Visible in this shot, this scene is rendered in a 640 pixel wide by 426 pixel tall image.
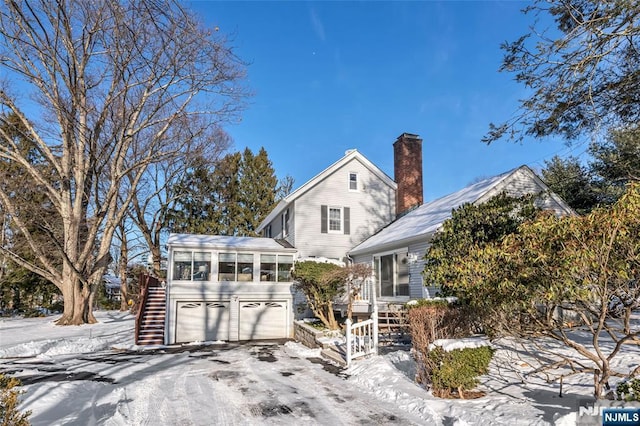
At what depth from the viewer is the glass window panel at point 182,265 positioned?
55.1ft

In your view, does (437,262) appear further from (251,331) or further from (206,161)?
(206,161)

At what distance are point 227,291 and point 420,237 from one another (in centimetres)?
925

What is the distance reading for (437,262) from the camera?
807 centimetres

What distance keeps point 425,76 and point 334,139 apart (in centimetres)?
1871

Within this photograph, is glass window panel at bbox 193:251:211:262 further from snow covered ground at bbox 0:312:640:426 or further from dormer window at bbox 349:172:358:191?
dormer window at bbox 349:172:358:191

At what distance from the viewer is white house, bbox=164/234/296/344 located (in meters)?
16.6

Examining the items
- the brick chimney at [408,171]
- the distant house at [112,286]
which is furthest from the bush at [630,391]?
the distant house at [112,286]

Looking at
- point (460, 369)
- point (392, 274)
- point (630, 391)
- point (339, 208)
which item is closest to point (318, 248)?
point (339, 208)

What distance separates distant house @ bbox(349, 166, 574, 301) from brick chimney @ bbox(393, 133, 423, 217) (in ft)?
12.1

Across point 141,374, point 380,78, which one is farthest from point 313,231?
point 141,374

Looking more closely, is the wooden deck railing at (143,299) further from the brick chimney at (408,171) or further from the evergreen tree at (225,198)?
the brick chimney at (408,171)

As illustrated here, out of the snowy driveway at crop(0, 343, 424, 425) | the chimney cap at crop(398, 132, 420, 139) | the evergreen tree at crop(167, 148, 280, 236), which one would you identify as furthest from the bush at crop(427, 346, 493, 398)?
the evergreen tree at crop(167, 148, 280, 236)

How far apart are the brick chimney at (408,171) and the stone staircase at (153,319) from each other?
12.9 metres


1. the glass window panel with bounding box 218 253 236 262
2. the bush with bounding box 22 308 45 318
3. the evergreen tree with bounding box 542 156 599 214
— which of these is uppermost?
the evergreen tree with bounding box 542 156 599 214
